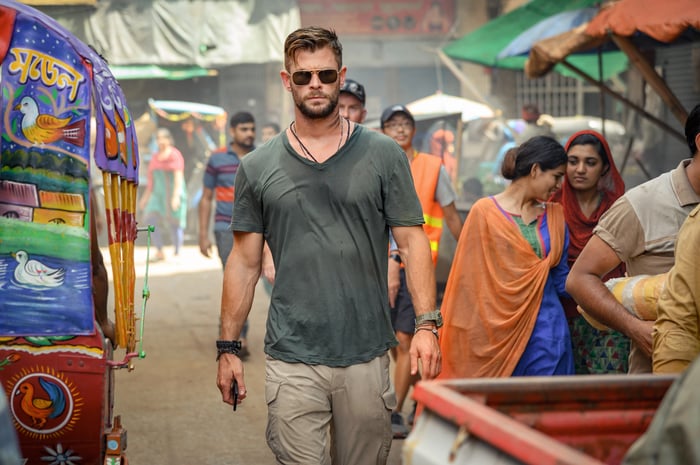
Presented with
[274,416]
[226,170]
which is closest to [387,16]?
[226,170]

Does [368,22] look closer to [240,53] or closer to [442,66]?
[442,66]

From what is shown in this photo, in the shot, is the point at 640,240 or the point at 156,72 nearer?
the point at 640,240

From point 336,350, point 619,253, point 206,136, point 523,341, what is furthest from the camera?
point 206,136

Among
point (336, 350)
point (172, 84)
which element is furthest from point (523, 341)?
point (172, 84)

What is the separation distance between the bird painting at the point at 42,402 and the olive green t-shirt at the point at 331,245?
94cm

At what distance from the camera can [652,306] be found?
4367mm

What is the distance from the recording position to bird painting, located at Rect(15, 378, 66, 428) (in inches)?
178

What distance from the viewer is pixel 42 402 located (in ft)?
14.9

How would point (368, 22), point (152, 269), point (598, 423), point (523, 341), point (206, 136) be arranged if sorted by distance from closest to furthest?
point (598, 423)
point (523, 341)
point (152, 269)
point (206, 136)
point (368, 22)

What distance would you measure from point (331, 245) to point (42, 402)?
4.48ft

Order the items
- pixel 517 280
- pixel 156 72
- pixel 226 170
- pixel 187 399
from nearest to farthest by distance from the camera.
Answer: pixel 517 280
pixel 187 399
pixel 226 170
pixel 156 72

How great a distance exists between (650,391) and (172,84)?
22.0m

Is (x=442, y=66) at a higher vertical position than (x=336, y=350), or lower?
higher

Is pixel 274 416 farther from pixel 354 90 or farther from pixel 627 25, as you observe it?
pixel 627 25
